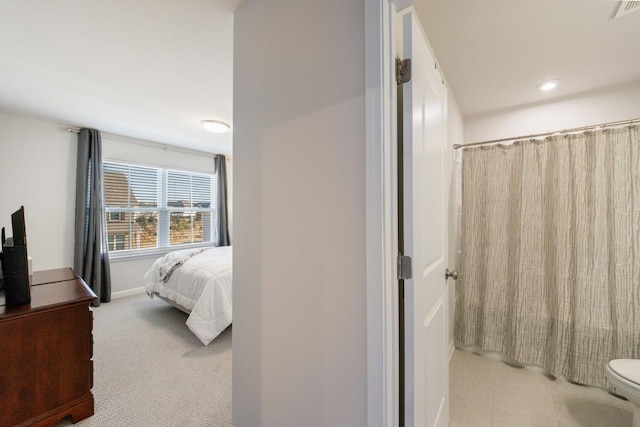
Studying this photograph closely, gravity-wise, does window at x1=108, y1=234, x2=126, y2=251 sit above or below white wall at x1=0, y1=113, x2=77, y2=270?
below

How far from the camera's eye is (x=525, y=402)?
171cm

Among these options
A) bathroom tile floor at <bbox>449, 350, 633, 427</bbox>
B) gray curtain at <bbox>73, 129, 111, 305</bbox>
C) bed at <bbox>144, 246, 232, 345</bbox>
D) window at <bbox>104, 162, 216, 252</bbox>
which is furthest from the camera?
window at <bbox>104, 162, 216, 252</bbox>

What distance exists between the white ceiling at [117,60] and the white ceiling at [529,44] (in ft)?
4.17

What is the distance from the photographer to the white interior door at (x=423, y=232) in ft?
3.00

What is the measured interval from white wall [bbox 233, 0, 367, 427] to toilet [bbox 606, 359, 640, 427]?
152 centimetres

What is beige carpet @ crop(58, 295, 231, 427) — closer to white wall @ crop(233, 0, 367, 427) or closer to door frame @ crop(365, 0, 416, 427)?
white wall @ crop(233, 0, 367, 427)

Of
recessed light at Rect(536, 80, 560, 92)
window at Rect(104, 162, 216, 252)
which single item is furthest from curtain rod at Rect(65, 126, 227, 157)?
recessed light at Rect(536, 80, 560, 92)

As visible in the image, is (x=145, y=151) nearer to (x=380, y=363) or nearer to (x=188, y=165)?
(x=188, y=165)

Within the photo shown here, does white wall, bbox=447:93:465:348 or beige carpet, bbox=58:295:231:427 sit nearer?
beige carpet, bbox=58:295:231:427

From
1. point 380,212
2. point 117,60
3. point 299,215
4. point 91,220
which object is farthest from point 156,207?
point 380,212

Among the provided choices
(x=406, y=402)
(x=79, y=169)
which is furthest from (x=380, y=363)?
(x=79, y=169)

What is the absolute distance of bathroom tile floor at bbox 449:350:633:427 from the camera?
5.11 ft

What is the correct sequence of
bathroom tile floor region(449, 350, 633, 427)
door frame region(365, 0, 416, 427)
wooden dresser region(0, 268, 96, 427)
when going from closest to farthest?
door frame region(365, 0, 416, 427), wooden dresser region(0, 268, 96, 427), bathroom tile floor region(449, 350, 633, 427)

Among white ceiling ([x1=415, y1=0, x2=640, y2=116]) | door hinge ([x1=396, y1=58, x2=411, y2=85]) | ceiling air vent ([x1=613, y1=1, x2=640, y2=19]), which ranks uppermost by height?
white ceiling ([x1=415, y1=0, x2=640, y2=116])
